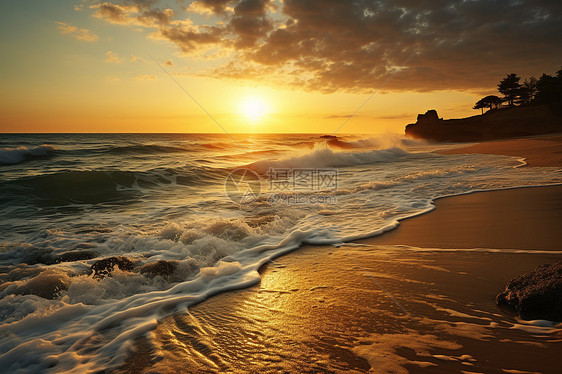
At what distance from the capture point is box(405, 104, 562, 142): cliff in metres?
44.8

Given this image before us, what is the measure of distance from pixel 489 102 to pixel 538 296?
74.9m

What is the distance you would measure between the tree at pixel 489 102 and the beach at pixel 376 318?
70929mm

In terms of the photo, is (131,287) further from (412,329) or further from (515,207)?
(515,207)

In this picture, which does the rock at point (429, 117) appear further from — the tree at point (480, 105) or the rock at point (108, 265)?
the rock at point (108, 265)

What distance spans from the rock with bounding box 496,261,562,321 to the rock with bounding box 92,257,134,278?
4.59 metres

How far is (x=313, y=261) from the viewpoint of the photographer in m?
4.39

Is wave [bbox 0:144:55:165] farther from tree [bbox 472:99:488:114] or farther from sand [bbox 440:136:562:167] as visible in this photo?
tree [bbox 472:99:488:114]

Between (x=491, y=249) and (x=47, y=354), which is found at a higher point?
(x=491, y=249)

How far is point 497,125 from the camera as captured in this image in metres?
48.3

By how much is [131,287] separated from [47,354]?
4.00 ft

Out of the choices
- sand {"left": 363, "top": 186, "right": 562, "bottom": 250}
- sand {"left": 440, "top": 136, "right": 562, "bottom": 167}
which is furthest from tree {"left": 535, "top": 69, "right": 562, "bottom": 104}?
sand {"left": 363, "top": 186, "right": 562, "bottom": 250}

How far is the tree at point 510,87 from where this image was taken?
56306 mm

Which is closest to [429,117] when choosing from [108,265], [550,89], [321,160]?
[550,89]

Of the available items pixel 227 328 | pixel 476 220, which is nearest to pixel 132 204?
pixel 227 328
